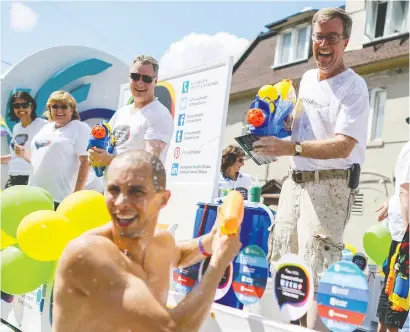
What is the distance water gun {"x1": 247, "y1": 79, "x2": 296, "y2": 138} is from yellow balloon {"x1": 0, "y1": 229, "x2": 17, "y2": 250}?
5.89ft

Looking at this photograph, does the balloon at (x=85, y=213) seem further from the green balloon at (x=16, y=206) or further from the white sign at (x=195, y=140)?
the white sign at (x=195, y=140)

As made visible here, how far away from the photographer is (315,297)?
7.90 ft

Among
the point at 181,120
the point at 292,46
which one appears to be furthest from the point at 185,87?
the point at 292,46

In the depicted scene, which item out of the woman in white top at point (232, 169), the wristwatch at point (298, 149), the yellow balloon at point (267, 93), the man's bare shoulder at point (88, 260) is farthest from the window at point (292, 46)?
the man's bare shoulder at point (88, 260)

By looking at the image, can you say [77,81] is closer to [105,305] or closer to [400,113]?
[105,305]

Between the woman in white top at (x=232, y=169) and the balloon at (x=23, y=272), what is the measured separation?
91.8 inches

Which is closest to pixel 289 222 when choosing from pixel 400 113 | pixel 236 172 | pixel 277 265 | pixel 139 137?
pixel 277 265

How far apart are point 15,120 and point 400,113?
9124 mm

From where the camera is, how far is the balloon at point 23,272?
310 cm

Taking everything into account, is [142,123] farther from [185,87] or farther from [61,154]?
[185,87]

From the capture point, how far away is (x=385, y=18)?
13414 millimetres

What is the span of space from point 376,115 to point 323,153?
11.2m

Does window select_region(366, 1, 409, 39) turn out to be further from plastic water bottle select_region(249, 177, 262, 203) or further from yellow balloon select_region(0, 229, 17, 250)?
yellow balloon select_region(0, 229, 17, 250)

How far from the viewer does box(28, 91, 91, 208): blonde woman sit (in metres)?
4.17
